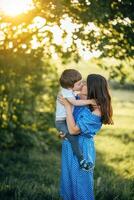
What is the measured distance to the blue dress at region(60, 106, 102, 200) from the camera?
5.97 metres

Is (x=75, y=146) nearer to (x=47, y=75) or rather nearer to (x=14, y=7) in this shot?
(x=14, y=7)

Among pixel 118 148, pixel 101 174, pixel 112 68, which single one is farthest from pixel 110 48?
pixel 118 148

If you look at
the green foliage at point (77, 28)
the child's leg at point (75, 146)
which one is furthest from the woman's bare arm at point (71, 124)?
the green foliage at point (77, 28)

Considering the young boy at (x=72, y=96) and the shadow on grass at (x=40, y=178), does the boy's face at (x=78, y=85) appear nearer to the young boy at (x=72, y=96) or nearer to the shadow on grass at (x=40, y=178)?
the young boy at (x=72, y=96)

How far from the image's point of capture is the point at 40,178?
33.6 feet

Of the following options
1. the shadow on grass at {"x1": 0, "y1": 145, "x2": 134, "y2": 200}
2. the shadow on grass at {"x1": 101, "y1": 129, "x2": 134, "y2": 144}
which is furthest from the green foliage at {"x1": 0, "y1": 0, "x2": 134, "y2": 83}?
the shadow on grass at {"x1": 101, "y1": 129, "x2": 134, "y2": 144}

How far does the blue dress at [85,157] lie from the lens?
19.6 feet

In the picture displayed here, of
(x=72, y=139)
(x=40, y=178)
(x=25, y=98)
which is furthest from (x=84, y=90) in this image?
(x=25, y=98)

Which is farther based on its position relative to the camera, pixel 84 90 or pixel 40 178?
pixel 40 178

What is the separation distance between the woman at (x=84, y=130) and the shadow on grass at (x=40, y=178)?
1.15 meters

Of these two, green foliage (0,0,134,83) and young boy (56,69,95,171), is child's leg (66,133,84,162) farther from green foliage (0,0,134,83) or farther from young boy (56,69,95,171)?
green foliage (0,0,134,83)

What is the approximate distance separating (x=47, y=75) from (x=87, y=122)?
861 centimetres

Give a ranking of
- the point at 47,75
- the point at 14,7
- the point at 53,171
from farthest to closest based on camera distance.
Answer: the point at 47,75 < the point at 53,171 < the point at 14,7

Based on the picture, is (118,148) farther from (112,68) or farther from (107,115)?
(107,115)
